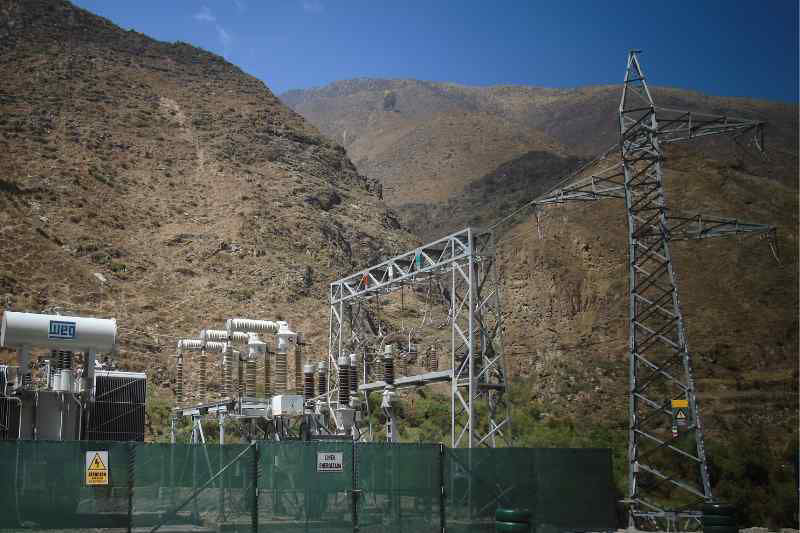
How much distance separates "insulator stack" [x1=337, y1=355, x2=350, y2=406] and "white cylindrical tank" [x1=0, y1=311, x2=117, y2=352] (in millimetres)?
7432

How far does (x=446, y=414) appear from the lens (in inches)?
1914

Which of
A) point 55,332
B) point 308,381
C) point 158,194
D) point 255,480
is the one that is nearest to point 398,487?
point 255,480

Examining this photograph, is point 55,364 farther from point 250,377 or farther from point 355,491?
point 355,491

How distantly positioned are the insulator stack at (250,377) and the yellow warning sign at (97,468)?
519 inches

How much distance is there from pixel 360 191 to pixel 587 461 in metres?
61.0

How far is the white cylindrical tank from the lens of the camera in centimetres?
2415

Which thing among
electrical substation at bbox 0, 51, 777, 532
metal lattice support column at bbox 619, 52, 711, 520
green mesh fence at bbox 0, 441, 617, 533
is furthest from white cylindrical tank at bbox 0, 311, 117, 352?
metal lattice support column at bbox 619, 52, 711, 520

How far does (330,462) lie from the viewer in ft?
62.0

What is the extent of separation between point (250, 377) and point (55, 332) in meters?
7.82

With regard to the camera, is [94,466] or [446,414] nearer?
[94,466]

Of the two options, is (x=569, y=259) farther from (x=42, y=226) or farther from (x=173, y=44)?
(x=173, y=44)

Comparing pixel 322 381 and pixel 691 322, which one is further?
pixel 691 322

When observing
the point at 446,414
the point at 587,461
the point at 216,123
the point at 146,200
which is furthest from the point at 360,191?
the point at 587,461

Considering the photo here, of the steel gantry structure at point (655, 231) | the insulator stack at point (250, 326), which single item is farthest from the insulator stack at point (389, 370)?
the steel gantry structure at point (655, 231)
